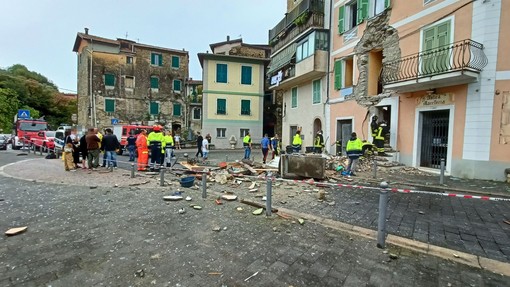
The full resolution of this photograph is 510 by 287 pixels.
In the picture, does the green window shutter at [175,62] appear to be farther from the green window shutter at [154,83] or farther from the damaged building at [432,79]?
the damaged building at [432,79]

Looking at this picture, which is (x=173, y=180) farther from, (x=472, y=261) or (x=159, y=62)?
(x=159, y=62)

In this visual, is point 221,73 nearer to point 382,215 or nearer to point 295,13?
point 295,13

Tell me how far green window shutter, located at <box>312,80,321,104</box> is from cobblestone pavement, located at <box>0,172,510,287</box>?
15.5 metres

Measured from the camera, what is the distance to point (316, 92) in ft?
63.8

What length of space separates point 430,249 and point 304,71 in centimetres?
1640

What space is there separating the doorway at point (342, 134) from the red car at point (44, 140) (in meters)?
20.8

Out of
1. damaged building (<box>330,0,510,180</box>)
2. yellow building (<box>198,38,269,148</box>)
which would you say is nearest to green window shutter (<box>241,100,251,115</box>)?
yellow building (<box>198,38,269,148</box>)

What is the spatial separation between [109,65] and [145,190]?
97.6 feet

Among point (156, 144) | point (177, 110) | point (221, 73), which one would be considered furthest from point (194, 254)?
point (177, 110)

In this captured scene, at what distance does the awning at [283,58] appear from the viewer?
20620 millimetres

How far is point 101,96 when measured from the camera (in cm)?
3067

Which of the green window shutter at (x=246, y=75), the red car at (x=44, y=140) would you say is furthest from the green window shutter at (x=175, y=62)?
the red car at (x=44, y=140)

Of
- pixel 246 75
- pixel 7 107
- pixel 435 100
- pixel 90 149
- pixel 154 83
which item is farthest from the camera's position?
pixel 7 107

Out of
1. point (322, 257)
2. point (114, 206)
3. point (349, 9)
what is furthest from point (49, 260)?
point (349, 9)
